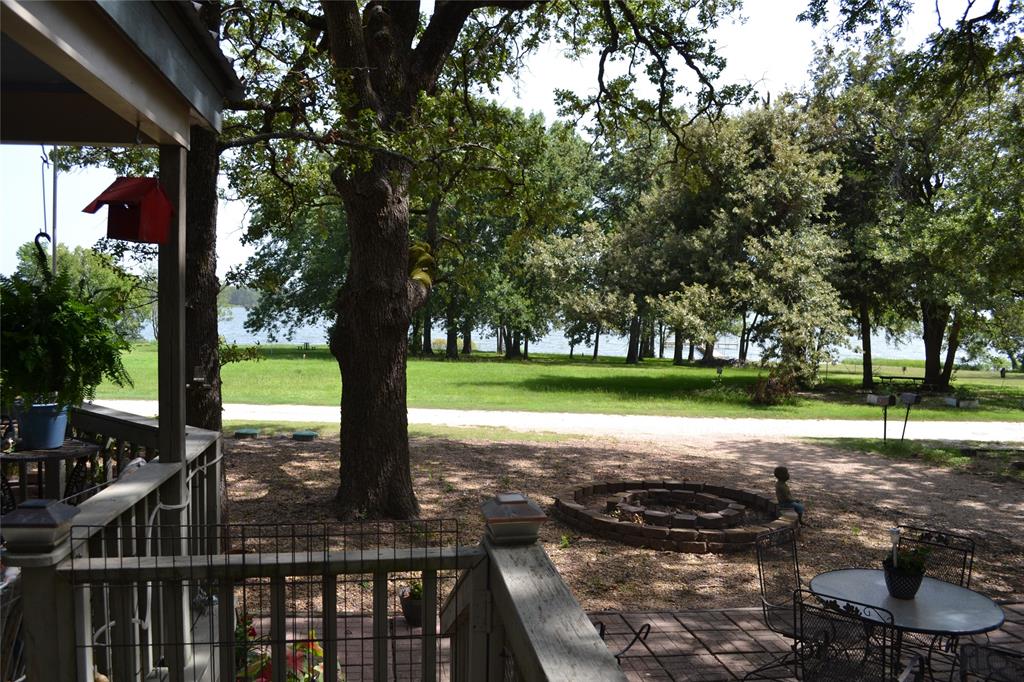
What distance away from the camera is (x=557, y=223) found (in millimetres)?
11297

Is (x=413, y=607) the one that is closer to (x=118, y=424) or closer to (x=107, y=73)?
(x=118, y=424)

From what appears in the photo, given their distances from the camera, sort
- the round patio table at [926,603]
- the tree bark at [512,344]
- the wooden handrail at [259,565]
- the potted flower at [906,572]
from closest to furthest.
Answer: the wooden handrail at [259,565]
the round patio table at [926,603]
the potted flower at [906,572]
the tree bark at [512,344]

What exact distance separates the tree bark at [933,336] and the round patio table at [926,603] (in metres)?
22.7

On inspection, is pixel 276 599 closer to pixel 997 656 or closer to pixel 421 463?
pixel 997 656

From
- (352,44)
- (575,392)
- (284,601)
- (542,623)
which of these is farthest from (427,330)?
(542,623)

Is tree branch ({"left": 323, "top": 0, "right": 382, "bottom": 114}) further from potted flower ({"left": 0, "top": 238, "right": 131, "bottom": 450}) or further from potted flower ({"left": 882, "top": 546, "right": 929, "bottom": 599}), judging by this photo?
potted flower ({"left": 882, "top": 546, "right": 929, "bottom": 599})

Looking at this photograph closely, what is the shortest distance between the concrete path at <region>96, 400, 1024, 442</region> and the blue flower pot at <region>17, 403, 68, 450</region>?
32.2ft

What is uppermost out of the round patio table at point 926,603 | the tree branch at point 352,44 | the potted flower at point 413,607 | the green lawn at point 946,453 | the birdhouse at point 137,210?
the tree branch at point 352,44

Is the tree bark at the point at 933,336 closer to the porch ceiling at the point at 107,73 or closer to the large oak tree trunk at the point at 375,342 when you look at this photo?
the large oak tree trunk at the point at 375,342

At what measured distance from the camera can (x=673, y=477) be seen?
11.1 metres

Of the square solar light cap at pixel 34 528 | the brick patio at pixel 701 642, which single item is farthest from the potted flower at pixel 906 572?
the square solar light cap at pixel 34 528

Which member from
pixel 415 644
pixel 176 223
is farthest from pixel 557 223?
pixel 176 223

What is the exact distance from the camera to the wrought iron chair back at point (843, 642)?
4.24 m

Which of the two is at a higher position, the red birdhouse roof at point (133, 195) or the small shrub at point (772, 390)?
the red birdhouse roof at point (133, 195)
